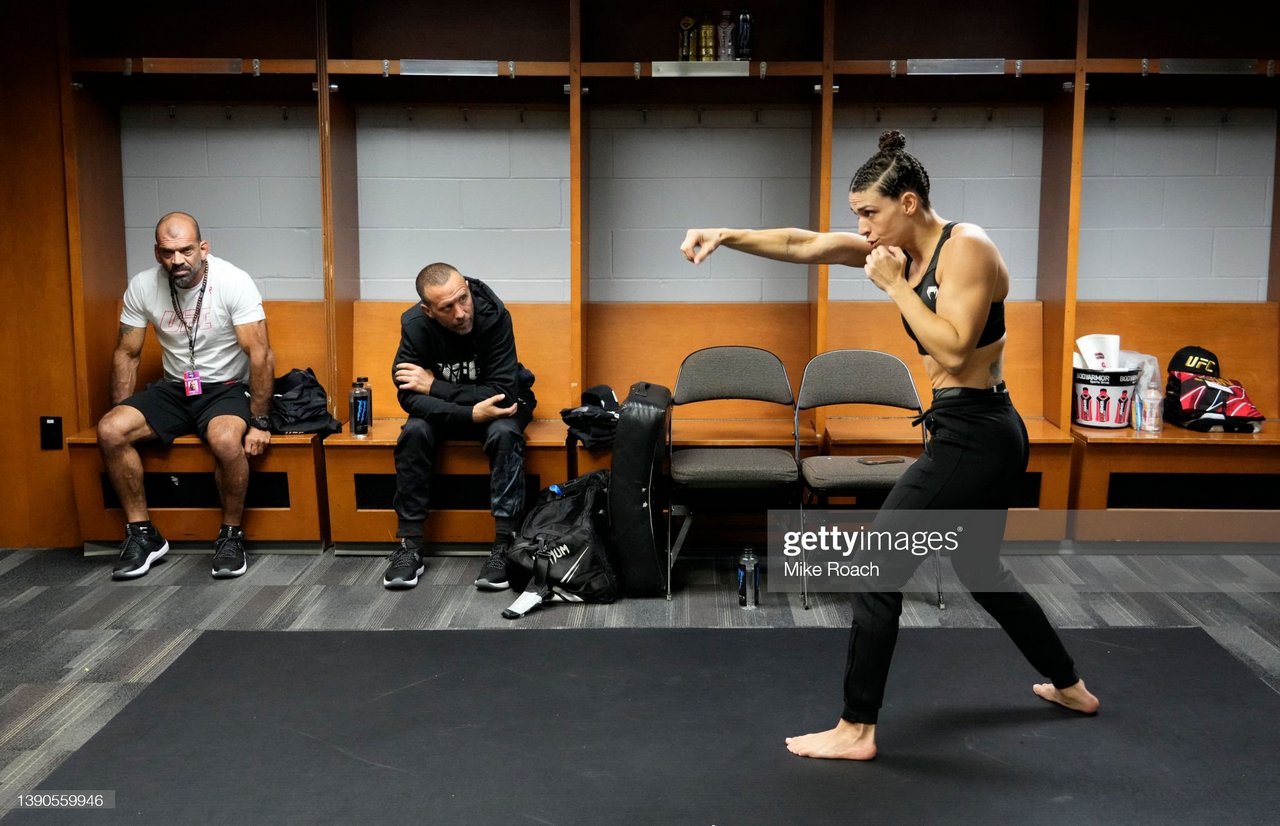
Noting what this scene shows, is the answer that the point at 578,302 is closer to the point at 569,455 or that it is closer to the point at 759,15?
the point at 569,455

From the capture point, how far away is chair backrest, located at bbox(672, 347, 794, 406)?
440cm

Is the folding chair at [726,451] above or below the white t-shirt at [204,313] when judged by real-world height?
below

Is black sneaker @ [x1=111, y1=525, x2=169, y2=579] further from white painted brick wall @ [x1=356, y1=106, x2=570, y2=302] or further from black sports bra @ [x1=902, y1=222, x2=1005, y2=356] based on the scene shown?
black sports bra @ [x1=902, y1=222, x2=1005, y2=356]

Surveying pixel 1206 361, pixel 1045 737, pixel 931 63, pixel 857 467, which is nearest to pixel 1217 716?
pixel 1045 737

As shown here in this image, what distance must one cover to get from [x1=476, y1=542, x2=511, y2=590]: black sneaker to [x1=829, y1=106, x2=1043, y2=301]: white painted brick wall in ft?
6.04

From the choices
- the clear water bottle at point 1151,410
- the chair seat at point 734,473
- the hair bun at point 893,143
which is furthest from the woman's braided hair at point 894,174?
the clear water bottle at point 1151,410

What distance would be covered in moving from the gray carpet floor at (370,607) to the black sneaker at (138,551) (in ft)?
0.14

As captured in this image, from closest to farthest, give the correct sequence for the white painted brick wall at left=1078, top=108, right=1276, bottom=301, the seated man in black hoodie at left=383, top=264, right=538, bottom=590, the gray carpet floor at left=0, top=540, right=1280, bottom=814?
1. the gray carpet floor at left=0, top=540, right=1280, bottom=814
2. the seated man in black hoodie at left=383, top=264, right=538, bottom=590
3. the white painted brick wall at left=1078, top=108, right=1276, bottom=301

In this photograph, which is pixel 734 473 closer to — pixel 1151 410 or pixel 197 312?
pixel 1151 410

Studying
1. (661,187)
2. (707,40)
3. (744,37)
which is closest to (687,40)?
(707,40)

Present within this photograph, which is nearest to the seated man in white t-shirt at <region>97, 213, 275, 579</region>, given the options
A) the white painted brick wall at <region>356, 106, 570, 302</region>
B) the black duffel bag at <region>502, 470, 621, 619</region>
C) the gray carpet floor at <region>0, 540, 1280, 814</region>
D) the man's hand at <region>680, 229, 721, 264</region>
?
the gray carpet floor at <region>0, 540, 1280, 814</region>

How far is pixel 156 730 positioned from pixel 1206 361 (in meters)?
3.94

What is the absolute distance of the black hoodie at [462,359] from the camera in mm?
4102

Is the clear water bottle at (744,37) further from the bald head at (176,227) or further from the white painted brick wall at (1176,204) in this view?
the bald head at (176,227)
